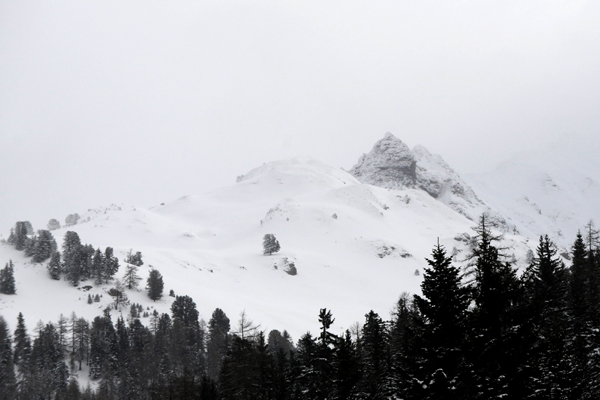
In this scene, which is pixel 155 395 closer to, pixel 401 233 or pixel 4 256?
pixel 4 256

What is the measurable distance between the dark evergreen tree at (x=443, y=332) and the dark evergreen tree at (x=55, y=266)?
111032mm

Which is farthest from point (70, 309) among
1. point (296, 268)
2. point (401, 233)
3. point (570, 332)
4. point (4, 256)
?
point (401, 233)

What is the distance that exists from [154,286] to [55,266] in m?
25.1

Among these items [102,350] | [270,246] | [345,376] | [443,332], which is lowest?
[345,376]

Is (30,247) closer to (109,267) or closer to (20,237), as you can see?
(20,237)

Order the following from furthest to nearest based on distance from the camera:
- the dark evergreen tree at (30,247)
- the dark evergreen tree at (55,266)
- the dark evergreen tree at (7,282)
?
the dark evergreen tree at (30,247) < the dark evergreen tree at (55,266) < the dark evergreen tree at (7,282)

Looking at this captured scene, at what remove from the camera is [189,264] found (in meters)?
139

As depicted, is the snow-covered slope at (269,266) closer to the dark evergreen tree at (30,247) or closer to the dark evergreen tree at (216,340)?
the dark evergreen tree at (30,247)

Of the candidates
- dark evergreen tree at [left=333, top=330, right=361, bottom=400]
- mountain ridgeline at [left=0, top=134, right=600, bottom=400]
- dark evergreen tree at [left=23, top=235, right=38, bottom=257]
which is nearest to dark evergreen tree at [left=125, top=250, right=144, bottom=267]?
mountain ridgeline at [left=0, top=134, right=600, bottom=400]

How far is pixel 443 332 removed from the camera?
1872 centimetres

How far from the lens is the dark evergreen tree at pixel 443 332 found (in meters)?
18.0

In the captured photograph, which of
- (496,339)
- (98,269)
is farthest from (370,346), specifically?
(98,269)

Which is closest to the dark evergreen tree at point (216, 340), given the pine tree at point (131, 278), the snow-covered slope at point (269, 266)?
the snow-covered slope at point (269, 266)

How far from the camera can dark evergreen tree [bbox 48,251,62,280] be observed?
11194 centimetres
